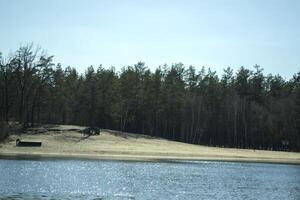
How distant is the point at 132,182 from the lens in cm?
4478

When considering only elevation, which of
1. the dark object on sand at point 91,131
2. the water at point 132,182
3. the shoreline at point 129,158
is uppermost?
the dark object on sand at point 91,131

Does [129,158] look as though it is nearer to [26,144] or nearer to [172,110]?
[26,144]

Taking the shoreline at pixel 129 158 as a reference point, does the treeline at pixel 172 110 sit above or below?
above

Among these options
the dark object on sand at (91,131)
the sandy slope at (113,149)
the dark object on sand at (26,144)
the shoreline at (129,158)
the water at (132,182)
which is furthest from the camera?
the dark object on sand at (91,131)

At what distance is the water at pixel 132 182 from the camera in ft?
117

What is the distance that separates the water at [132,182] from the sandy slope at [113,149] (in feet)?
30.4

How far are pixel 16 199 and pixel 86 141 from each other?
52900mm

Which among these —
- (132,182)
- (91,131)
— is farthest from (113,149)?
(132,182)

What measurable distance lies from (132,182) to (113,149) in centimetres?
3436

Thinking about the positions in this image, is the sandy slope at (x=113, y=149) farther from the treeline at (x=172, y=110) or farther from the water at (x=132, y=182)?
the treeline at (x=172, y=110)

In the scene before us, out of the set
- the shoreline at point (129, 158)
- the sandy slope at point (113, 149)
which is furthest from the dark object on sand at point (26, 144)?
the shoreline at point (129, 158)

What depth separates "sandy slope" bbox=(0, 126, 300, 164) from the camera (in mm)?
72000

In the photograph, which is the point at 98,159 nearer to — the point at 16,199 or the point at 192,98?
the point at 16,199

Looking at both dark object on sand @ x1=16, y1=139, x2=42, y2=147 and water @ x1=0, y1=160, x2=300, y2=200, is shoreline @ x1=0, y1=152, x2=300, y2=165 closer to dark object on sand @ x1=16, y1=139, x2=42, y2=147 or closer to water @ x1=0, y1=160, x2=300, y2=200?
dark object on sand @ x1=16, y1=139, x2=42, y2=147
